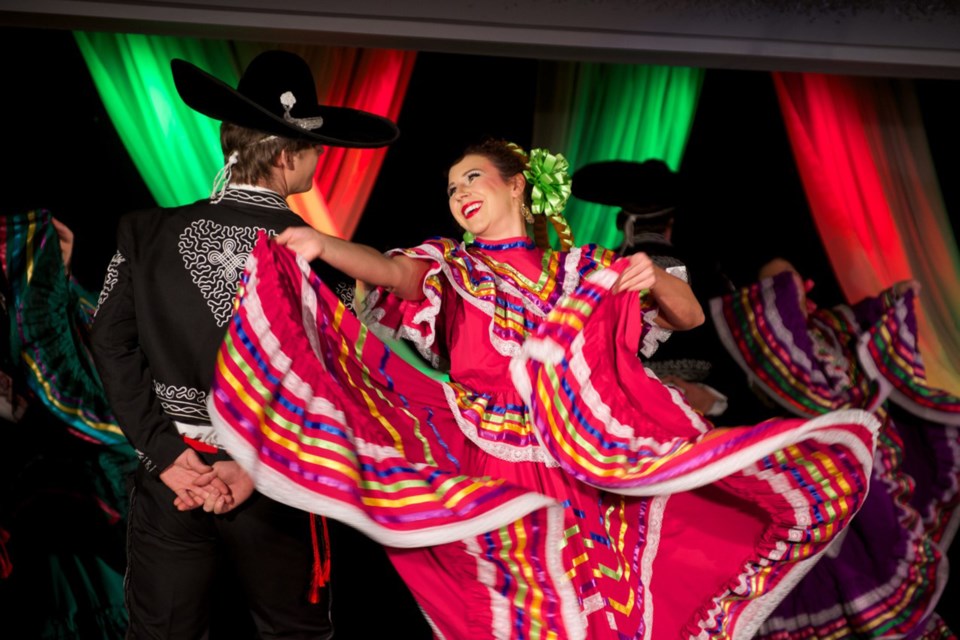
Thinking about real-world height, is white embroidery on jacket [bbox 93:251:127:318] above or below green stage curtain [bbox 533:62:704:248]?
below

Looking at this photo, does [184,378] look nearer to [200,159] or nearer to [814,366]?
[200,159]

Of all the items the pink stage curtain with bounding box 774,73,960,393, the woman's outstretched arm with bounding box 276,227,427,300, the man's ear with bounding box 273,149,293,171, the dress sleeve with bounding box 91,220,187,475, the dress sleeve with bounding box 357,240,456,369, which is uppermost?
the pink stage curtain with bounding box 774,73,960,393

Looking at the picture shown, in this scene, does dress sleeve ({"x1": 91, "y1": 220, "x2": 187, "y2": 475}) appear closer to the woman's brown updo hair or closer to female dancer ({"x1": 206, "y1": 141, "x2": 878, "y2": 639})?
female dancer ({"x1": 206, "y1": 141, "x2": 878, "y2": 639})

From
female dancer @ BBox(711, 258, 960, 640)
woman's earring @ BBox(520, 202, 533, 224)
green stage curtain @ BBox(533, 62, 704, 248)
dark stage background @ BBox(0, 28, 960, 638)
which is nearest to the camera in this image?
woman's earring @ BBox(520, 202, 533, 224)

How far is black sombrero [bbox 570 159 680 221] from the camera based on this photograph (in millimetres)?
3148

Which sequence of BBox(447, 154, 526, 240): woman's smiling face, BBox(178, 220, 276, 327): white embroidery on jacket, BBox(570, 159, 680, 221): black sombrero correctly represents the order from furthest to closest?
BBox(570, 159, 680, 221): black sombrero, BBox(447, 154, 526, 240): woman's smiling face, BBox(178, 220, 276, 327): white embroidery on jacket

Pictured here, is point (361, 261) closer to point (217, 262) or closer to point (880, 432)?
point (217, 262)

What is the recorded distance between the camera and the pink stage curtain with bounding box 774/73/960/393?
3906 millimetres

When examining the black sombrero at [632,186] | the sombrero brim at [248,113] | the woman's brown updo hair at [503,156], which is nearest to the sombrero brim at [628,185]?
the black sombrero at [632,186]

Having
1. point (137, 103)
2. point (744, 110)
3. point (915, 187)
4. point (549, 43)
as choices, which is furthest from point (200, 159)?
point (915, 187)

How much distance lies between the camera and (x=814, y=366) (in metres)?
3.12

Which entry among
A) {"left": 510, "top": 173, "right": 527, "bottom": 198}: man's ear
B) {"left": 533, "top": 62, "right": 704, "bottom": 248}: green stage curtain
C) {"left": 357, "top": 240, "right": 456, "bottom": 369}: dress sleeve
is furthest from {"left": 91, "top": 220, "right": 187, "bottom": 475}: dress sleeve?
{"left": 533, "top": 62, "right": 704, "bottom": 248}: green stage curtain

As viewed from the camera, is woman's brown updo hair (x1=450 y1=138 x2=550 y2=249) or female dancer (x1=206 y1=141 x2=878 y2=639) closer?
female dancer (x1=206 y1=141 x2=878 y2=639)

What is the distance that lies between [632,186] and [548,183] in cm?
101
